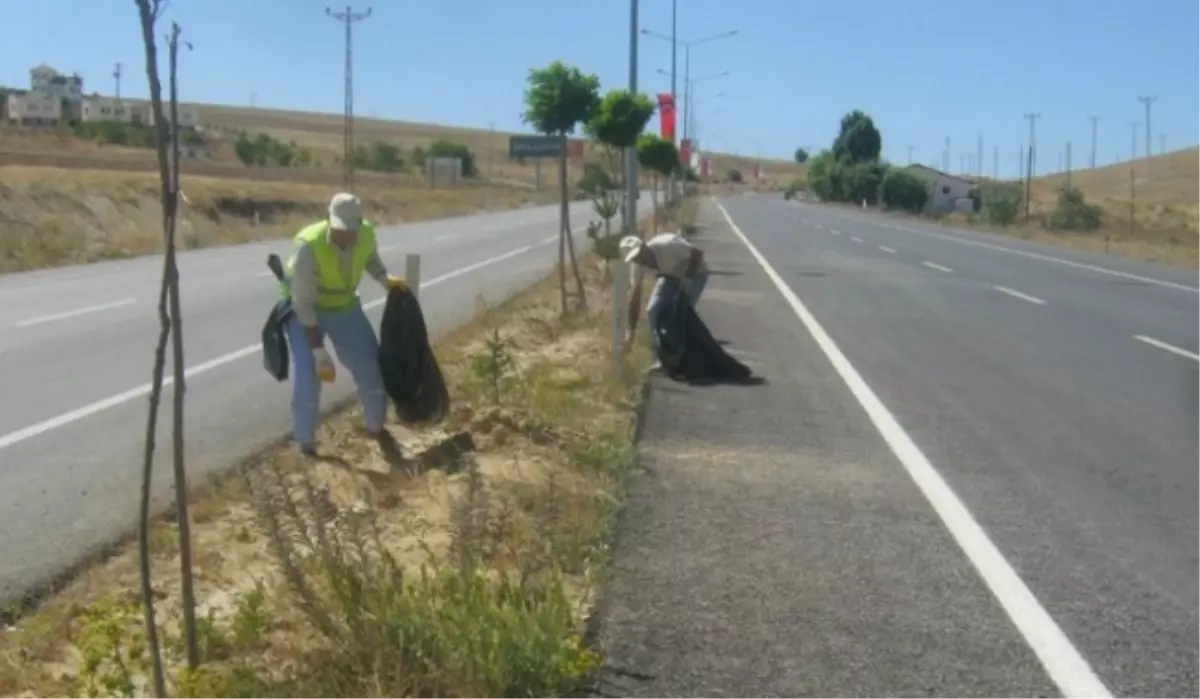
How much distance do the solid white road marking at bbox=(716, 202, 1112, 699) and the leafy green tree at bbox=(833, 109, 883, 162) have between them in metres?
146

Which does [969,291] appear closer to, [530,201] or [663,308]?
[663,308]

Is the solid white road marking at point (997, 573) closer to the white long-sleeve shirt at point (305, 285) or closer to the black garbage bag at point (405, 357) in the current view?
the black garbage bag at point (405, 357)

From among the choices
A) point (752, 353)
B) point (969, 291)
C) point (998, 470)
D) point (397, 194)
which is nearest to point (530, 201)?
point (397, 194)

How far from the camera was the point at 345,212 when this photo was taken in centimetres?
879

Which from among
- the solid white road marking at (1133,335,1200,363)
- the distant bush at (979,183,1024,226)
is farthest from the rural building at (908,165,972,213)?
Answer: the solid white road marking at (1133,335,1200,363)

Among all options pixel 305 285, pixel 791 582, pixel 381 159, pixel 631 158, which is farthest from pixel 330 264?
pixel 381 159

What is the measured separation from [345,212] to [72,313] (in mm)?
11846

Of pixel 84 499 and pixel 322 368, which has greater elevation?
pixel 322 368

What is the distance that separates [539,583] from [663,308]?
7239 millimetres

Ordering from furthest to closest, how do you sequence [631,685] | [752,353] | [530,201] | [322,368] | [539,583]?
[530,201] → [752,353] → [322,368] → [539,583] → [631,685]

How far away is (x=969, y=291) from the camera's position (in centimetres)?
2605

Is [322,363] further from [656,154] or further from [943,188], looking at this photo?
[943,188]

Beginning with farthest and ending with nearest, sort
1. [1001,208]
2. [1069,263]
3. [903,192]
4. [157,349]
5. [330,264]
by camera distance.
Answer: [903,192], [1001,208], [1069,263], [330,264], [157,349]

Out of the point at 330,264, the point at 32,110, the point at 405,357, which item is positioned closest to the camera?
the point at 330,264
